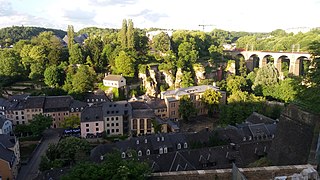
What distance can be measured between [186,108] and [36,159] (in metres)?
19.0

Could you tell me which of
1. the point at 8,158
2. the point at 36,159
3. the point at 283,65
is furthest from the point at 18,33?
the point at 8,158

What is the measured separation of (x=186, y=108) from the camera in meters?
38.8

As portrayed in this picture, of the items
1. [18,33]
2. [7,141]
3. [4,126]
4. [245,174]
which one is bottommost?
[7,141]

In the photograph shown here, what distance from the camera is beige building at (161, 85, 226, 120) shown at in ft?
128

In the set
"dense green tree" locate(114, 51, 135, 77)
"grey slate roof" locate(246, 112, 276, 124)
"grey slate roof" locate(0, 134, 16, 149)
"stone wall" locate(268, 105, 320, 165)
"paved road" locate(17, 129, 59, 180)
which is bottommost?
"paved road" locate(17, 129, 59, 180)

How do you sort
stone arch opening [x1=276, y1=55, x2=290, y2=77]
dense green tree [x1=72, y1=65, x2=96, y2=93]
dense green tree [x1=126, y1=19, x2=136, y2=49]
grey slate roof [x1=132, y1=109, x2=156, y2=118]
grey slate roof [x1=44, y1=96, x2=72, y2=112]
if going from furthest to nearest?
stone arch opening [x1=276, y1=55, x2=290, y2=77] < dense green tree [x1=126, y1=19, x2=136, y2=49] < dense green tree [x1=72, y1=65, x2=96, y2=93] < grey slate roof [x1=44, y1=96, x2=72, y2=112] < grey slate roof [x1=132, y1=109, x2=156, y2=118]

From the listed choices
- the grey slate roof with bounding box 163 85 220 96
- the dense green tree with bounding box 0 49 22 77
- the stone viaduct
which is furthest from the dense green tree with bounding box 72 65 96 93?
the stone viaduct

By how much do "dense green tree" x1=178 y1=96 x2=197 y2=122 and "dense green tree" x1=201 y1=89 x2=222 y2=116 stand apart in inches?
93.4

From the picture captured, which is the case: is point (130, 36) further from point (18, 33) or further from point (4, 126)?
point (18, 33)

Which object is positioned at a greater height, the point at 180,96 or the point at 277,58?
the point at 277,58

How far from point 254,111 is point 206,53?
25.7 metres

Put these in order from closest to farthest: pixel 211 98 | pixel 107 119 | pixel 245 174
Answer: pixel 245 174
pixel 107 119
pixel 211 98

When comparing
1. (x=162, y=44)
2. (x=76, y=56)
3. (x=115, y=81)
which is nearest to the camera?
(x=115, y=81)

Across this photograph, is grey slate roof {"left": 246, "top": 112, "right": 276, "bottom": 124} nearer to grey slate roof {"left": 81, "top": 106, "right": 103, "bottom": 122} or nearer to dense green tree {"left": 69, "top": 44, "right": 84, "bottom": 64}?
grey slate roof {"left": 81, "top": 106, "right": 103, "bottom": 122}
